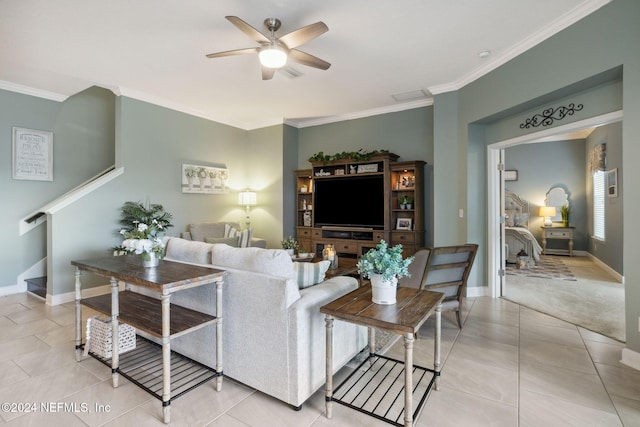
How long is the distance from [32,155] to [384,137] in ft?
17.7

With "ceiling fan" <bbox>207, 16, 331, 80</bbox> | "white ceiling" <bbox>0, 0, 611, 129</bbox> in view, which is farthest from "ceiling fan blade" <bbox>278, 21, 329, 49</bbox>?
"white ceiling" <bbox>0, 0, 611, 129</bbox>

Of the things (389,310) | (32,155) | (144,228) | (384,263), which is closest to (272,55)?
(144,228)

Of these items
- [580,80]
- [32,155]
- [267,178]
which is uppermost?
[580,80]

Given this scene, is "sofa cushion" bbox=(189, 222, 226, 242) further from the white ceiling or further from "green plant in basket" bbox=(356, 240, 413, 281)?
"green plant in basket" bbox=(356, 240, 413, 281)

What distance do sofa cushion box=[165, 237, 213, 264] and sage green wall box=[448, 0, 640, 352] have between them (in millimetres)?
3225

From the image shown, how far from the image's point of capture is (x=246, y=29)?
246 centimetres

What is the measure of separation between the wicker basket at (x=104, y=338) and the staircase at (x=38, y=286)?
7.73ft

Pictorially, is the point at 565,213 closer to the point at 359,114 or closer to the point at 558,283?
the point at 558,283

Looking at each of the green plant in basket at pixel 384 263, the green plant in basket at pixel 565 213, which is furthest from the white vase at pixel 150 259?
the green plant in basket at pixel 565 213

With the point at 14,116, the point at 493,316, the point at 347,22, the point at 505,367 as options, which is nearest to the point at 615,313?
the point at 493,316

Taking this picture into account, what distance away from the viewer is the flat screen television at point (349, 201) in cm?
511

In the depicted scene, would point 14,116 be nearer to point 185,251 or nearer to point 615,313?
point 185,251

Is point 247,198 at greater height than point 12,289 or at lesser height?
greater

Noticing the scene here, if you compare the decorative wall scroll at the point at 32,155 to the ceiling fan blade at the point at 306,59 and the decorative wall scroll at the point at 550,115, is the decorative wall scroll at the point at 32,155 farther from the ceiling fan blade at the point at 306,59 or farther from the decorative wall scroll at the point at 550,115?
the decorative wall scroll at the point at 550,115
